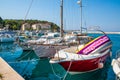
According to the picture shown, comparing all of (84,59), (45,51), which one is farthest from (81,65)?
(45,51)

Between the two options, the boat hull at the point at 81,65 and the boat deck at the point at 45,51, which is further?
the boat deck at the point at 45,51

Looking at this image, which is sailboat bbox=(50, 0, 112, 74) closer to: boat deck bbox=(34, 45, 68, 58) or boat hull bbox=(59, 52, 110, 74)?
boat hull bbox=(59, 52, 110, 74)

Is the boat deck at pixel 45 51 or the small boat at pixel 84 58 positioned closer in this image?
the small boat at pixel 84 58

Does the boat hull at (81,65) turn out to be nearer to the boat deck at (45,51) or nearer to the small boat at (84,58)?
the small boat at (84,58)

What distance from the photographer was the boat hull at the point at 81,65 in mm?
13503

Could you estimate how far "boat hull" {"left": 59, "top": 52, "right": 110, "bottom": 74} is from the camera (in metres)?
13.5

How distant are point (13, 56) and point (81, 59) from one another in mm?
10010

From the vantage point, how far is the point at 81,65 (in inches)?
543

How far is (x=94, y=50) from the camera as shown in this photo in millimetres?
14766

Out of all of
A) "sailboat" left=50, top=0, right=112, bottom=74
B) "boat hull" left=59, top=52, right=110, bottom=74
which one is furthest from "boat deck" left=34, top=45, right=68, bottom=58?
"boat hull" left=59, top=52, right=110, bottom=74

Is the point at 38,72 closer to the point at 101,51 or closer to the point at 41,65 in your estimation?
the point at 41,65

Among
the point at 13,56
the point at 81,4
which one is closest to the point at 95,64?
the point at 13,56

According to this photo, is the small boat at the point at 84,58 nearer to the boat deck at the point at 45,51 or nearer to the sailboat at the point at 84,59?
the sailboat at the point at 84,59

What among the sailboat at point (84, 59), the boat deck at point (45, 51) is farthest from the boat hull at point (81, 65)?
the boat deck at point (45, 51)
